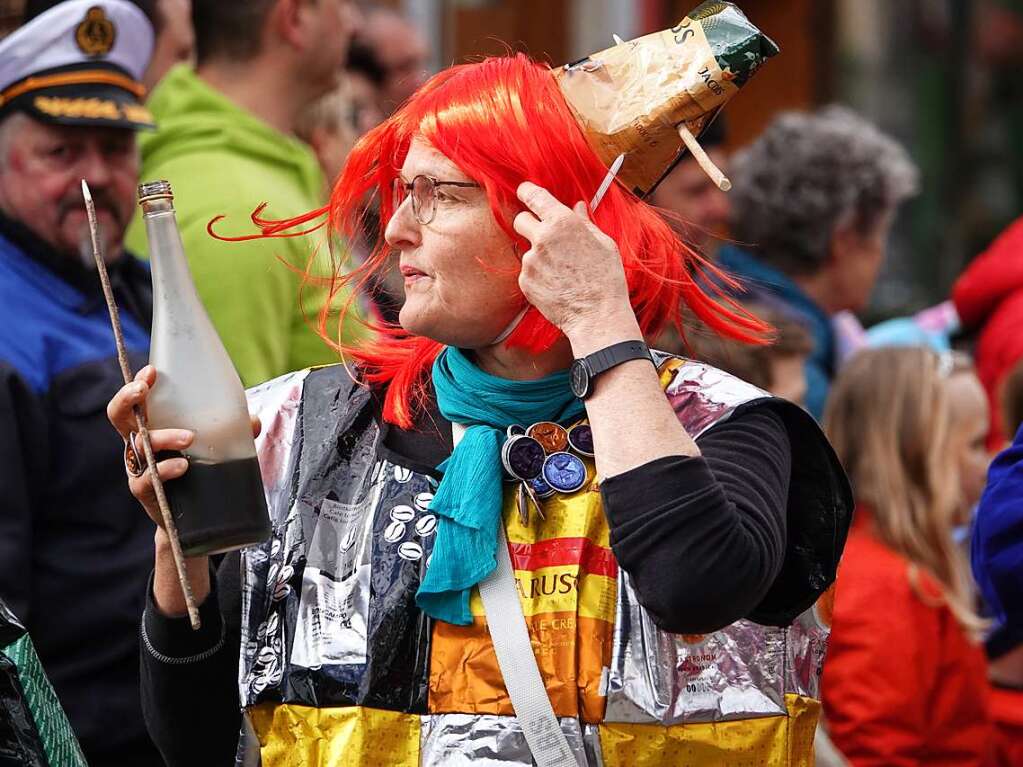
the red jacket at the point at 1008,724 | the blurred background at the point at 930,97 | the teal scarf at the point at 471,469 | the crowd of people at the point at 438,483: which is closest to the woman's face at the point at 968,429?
the red jacket at the point at 1008,724

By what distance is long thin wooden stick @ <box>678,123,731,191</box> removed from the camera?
2.17 meters

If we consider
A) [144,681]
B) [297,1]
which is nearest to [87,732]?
[144,681]

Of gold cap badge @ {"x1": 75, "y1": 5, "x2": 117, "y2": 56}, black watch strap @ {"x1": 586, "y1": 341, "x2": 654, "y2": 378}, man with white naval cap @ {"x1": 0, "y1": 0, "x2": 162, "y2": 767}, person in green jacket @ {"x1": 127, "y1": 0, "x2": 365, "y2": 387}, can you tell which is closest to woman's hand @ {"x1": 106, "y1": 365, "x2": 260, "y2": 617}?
black watch strap @ {"x1": 586, "y1": 341, "x2": 654, "y2": 378}

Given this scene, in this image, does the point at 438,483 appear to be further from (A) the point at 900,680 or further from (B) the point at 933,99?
(B) the point at 933,99

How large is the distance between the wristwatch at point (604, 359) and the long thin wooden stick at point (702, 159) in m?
0.24

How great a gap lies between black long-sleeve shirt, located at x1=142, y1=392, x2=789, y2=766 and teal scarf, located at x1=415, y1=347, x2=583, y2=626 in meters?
0.06

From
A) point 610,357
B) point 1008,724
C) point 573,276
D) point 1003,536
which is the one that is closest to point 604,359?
point 610,357

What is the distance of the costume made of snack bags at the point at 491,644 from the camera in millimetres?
2203

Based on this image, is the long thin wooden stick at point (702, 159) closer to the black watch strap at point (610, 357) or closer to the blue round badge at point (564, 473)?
the black watch strap at point (610, 357)

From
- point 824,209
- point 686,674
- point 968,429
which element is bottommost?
point 968,429

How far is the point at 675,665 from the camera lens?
7.37ft

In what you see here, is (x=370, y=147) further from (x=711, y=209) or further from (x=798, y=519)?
(x=711, y=209)

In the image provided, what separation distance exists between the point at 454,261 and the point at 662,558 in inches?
21.2

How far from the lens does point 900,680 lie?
3559 millimetres
